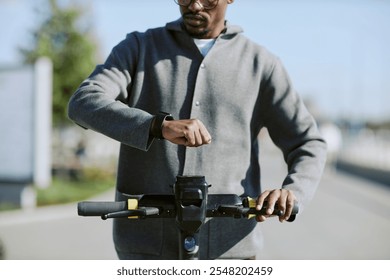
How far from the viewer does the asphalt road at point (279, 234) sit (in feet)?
22.3

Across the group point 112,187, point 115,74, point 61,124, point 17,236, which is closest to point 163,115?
point 115,74

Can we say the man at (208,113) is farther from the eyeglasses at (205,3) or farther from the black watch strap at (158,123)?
the black watch strap at (158,123)

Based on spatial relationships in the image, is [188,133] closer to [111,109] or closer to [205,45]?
[111,109]

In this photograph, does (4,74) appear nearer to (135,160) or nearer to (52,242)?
A: (52,242)

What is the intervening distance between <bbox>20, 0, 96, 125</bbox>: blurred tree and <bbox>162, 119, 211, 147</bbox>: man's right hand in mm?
13186

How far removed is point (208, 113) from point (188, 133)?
1.57 ft

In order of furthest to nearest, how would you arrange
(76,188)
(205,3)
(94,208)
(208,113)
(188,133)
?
(76,188) < (208,113) < (205,3) < (94,208) < (188,133)

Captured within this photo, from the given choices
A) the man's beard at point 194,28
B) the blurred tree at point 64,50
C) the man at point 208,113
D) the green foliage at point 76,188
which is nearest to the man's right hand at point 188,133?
the man at point 208,113

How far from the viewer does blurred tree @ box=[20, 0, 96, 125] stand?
47.8ft

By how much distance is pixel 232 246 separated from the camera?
2.07 m

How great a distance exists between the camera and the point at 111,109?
171cm

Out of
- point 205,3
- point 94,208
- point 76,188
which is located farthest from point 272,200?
point 76,188

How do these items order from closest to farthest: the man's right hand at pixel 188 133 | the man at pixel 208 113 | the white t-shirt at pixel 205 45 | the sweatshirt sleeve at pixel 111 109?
the man's right hand at pixel 188 133 < the sweatshirt sleeve at pixel 111 109 < the man at pixel 208 113 < the white t-shirt at pixel 205 45
